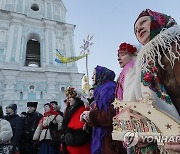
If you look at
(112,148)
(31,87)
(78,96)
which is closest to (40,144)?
(78,96)

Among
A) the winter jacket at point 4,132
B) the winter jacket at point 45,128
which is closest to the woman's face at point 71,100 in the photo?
the winter jacket at point 45,128

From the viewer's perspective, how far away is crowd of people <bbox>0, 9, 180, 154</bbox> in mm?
701

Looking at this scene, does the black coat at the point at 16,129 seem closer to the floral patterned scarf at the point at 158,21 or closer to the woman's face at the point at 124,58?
the woman's face at the point at 124,58

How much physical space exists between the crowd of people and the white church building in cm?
896

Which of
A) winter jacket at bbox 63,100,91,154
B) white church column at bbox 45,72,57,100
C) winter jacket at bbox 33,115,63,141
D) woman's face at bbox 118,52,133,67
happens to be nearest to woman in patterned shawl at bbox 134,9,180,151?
woman's face at bbox 118,52,133,67

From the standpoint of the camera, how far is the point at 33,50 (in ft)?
50.1

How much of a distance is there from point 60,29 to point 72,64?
338 cm

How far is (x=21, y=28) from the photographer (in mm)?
13938

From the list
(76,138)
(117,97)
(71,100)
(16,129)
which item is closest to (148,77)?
(117,97)

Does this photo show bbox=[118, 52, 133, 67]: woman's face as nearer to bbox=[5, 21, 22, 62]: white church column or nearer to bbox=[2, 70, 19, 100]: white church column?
bbox=[2, 70, 19, 100]: white church column

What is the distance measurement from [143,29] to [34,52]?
1516 cm

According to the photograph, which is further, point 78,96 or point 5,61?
point 5,61

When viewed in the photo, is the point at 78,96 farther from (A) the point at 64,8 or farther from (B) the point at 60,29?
(A) the point at 64,8

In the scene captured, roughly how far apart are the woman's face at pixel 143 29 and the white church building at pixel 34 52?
38.2 ft
